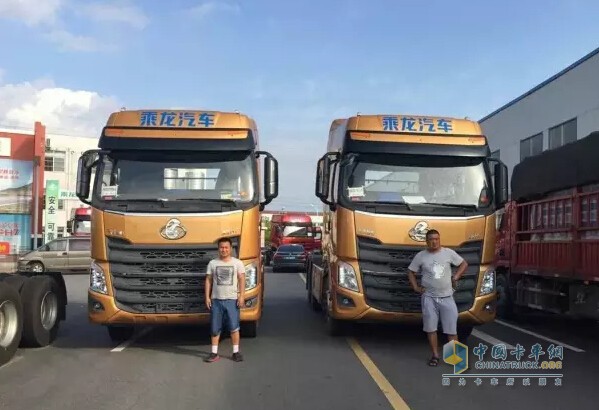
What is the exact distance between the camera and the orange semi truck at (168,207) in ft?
26.2

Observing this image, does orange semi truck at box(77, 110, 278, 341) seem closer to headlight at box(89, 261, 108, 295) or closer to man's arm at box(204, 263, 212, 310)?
headlight at box(89, 261, 108, 295)

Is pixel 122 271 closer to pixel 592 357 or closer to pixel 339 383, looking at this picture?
pixel 339 383

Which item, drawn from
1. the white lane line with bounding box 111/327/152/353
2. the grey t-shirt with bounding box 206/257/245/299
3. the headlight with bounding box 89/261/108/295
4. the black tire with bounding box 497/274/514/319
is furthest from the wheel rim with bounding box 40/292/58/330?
the black tire with bounding box 497/274/514/319

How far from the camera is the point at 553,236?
10.3 metres

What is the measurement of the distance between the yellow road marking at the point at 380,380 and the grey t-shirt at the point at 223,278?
1.88 m

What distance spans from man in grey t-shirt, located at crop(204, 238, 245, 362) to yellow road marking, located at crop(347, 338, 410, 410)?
1.62m

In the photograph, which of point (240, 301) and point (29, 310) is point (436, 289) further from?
point (29, 310)

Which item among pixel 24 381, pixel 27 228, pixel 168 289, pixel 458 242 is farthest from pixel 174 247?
pixel 27 228

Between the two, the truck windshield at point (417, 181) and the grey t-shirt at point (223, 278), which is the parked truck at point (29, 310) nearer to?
the grey t-shirt at point (223, 278)

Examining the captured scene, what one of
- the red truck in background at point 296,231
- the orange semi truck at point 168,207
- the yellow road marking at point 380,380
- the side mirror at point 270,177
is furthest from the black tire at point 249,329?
the red truck in background at point 296,231

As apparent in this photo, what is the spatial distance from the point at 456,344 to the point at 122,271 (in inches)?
177

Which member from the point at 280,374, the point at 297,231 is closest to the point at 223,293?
the point at 280,374

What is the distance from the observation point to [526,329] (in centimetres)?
1085

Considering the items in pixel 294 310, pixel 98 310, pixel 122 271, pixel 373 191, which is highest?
pixel 373 191
